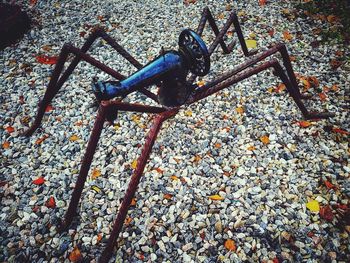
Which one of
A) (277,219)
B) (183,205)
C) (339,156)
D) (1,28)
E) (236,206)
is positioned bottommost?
(339,156)

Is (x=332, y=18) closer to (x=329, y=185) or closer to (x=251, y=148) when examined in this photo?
(x=251, y=148)

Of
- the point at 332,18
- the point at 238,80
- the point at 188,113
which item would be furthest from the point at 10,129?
the point at 332,18

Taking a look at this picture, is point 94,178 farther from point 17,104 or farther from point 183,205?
point 17,104

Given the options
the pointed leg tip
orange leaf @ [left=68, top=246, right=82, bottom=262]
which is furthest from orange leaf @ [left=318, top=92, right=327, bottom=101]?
orange leaf @ [left=68, top=246, right=82, bottom=262]

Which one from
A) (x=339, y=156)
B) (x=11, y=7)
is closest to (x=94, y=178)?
(x=339, y=156)

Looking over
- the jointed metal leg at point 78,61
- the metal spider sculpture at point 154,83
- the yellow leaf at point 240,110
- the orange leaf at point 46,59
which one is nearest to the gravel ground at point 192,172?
the yellow leaf at point 240,110
